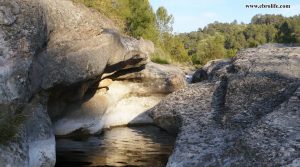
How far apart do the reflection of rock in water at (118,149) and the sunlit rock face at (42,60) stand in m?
1.57

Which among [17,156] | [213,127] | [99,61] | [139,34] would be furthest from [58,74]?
[139,34]

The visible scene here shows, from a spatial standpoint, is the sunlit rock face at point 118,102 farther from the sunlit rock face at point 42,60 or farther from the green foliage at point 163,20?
the green foliage at point 163,20

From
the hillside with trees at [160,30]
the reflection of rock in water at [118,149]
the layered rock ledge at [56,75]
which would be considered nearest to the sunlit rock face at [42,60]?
the layered rock ledge at [56,75]

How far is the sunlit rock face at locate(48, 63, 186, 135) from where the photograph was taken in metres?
20.3

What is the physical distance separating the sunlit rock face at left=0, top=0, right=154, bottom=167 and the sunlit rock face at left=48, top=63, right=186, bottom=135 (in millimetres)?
574

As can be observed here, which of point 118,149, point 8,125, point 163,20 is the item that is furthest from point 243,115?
point 163,20

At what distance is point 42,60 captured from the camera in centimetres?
1405

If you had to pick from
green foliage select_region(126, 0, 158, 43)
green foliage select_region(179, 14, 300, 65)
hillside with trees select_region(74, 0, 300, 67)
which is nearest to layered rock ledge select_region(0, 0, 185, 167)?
hillside with trees select_region(74, 0, 300, 67)

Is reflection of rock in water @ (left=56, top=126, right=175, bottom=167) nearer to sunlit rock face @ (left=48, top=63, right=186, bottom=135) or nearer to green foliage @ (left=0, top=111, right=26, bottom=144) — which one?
sunlit rock face @ (left=48, top=63, right=186, bottom=135)

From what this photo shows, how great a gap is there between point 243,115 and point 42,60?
647 centimetres

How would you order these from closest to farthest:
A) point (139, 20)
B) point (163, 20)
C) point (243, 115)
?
point (243, 115), point (139, 20), point (163, 20)

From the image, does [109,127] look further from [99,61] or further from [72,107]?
[99,61]

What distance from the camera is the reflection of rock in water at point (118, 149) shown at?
15.1m

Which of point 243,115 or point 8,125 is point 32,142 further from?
point 243,115
